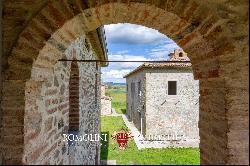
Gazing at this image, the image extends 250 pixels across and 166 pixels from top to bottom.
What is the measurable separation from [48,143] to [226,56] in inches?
85.2

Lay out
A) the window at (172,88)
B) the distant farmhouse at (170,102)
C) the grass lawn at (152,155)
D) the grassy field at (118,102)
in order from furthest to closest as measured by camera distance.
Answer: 1. the grassy field at (118,102)
2. the window at (172,88)
3. the distant farmhouse at (170,102)
4. the grass lawn at (152,155)

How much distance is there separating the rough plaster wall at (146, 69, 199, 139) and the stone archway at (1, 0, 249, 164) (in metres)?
12.6

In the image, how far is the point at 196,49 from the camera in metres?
2.99

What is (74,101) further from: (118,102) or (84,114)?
(118,102)

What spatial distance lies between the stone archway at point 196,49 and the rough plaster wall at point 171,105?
12612mm

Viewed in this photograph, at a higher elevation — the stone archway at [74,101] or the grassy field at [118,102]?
the stone archway at [74,101]

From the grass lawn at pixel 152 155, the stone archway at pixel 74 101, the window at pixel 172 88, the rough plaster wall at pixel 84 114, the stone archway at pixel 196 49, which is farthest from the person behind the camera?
the window at pixel 172 88

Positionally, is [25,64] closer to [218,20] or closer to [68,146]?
[218,20]

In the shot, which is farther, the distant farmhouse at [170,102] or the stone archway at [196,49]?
the distant farmhouse at [170,102]

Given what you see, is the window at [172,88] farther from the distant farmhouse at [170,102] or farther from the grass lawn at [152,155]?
the grass lawn at [152,155]

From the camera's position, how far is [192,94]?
15703 millimetres

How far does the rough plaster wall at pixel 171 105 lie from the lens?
1561cm

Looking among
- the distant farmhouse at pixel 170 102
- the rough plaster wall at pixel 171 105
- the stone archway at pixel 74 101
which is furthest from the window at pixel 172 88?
the stone archway at pixel 74 101

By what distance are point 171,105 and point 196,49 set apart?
13017 millimetres
